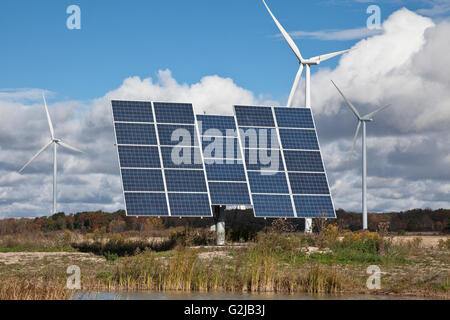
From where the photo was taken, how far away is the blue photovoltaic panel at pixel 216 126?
44344mm

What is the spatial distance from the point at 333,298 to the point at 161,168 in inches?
617

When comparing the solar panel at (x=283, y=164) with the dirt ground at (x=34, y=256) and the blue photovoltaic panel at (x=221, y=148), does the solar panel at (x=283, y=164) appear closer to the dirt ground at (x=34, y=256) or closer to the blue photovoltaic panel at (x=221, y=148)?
the blue photovoltaic panel at (x=221, y=148)

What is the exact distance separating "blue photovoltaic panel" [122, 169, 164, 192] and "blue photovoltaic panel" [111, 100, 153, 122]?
3.68 meters

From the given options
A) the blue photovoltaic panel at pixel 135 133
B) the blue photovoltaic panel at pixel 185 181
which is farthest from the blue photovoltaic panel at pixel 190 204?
the blue photovoltaic panel at pixel 135 133

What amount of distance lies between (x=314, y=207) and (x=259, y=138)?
5577mm

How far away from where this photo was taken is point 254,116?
45094mm

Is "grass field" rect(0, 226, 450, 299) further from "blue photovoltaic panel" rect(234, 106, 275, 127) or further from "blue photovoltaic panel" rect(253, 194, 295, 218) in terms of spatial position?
"blue photovoltaic panel" rect(234, 106, 275, 127)

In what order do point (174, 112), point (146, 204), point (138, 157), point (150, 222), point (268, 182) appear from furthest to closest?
point (150, 222) → point (174, 112) → point (268, 182) → point (138, 157) → point (146, 204)

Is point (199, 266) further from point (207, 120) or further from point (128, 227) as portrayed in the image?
point (128, 227)

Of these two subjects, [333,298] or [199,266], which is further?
[199,266]

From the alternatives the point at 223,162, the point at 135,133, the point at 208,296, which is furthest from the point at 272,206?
the point at 208,296

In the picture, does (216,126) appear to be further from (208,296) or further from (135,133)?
(208,296)

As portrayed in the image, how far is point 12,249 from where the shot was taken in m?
46.3
